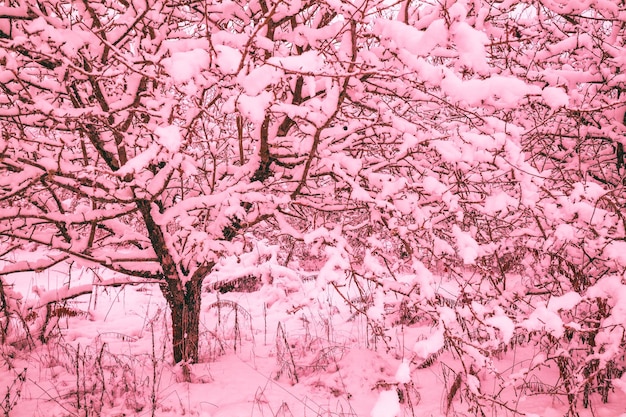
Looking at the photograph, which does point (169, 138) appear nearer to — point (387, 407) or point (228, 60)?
point (228, 60)

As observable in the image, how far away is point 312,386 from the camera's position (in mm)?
4004

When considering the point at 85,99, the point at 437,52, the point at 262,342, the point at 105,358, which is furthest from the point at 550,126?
the point at 105,358

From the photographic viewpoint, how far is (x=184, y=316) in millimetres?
4039

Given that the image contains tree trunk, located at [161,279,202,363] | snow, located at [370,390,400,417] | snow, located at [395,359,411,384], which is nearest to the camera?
snow, located at [370,390,400,417]

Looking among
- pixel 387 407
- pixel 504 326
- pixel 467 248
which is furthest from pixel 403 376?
pixel 467 248

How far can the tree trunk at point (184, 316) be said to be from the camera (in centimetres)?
402

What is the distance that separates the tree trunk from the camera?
402cm

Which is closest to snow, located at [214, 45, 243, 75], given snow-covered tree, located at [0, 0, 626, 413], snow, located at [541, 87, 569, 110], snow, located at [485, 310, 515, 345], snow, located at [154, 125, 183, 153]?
snow-covered tree, located at [0, 0, 626, 413]

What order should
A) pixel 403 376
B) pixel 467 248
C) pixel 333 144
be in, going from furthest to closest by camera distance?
pixel 333 144, pixel 467 248, pixel 403 376

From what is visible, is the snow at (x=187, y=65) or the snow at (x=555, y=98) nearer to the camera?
the snow at (x=187, y=65)

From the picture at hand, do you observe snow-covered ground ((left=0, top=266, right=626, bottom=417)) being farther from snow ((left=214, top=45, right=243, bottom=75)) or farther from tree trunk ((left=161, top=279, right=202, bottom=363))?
snow ((left=214, top=45, right=243, bottom=75))

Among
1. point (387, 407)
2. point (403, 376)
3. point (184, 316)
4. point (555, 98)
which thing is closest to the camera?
point (387, 407)

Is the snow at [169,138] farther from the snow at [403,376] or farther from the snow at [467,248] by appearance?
the snow at [467,248]

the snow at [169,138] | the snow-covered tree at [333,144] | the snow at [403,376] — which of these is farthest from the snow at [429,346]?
the snow at [169,138]
